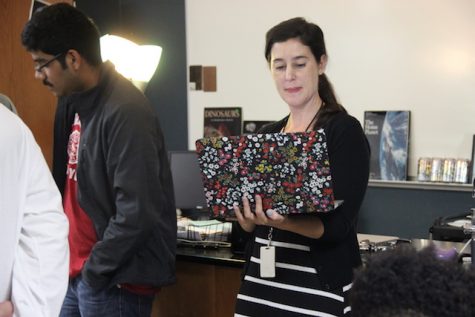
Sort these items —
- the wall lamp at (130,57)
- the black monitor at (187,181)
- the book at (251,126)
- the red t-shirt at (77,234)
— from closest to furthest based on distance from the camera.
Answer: the red t-shirt at (77,234) → the black monitor at (187,181) → the wall lamp at (130,57) → the book at (251,126)

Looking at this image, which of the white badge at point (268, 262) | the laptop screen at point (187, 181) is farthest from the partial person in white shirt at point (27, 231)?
the laptop screen at point (187, 181)

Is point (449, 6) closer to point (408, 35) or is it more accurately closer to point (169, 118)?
point (408, 35)

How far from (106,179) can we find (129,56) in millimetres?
2050

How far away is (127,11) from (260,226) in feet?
12.9

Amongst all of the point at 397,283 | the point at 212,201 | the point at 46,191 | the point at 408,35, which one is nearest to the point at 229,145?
the point at 212,201

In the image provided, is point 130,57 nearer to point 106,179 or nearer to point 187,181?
point 187,181

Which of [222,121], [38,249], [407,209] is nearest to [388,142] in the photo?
[407,209]

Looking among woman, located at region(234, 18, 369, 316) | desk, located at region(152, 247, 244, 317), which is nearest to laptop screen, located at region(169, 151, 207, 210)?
desk, located at region(152, 247, 244, 317)

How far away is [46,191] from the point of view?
3.78 ft

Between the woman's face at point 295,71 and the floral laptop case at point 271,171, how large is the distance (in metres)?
0.22

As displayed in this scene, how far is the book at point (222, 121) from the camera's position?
179 inches

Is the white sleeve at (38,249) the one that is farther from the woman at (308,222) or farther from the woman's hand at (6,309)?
the woman at (308,222)

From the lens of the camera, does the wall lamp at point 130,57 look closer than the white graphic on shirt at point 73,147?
No

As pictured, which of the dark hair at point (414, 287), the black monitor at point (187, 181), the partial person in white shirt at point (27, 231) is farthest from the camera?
the black monitor at point (187, 181)
